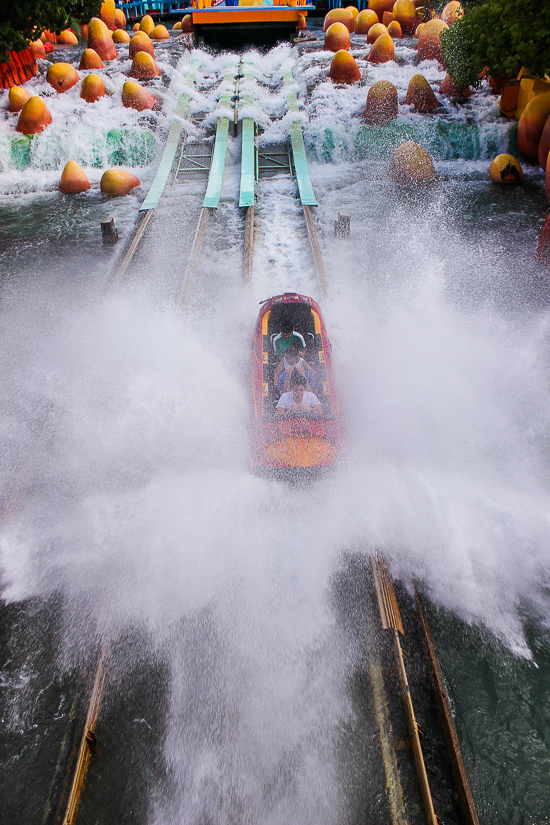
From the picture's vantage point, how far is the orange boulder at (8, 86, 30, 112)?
37.3 feet

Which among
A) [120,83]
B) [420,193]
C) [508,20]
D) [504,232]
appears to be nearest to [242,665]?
[504,232]

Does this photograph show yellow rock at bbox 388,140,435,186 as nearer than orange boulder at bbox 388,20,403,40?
Yes

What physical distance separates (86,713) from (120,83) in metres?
14.8

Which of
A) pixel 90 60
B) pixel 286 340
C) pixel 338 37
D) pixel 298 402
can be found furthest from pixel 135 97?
pixel 298 402

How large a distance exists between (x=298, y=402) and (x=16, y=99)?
11858mm

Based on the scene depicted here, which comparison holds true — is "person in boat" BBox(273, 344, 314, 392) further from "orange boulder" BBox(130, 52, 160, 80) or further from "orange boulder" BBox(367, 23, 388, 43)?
"orange boulder" BBox(367, 23, 388, 43)

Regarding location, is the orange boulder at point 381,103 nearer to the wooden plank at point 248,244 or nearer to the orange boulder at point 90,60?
the wooden plank at point 248,244

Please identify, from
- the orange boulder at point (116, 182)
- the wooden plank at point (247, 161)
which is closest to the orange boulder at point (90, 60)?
the wooden plank at point (247, 161)

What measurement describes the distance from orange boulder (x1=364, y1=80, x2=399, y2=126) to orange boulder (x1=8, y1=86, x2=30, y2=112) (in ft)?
26.9

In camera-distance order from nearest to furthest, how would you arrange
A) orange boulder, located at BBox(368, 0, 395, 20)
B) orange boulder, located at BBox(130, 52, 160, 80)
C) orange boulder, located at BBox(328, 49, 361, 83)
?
orange boulder, located at BBox(328, 49, 361, 83) < orange boulder, located at BBox(130, 52, 160, 80) < orange boulder, located at BBox(368, 0, 395, 20)

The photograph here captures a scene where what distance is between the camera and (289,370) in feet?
16.1

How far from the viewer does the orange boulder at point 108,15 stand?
1585cm

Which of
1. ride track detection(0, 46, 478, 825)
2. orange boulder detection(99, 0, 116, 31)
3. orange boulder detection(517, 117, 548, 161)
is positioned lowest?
ride track detection(0, 46, 478, 825)

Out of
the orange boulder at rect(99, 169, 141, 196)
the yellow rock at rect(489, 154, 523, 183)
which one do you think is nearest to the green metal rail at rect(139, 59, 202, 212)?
the orange boulder at rect(99, 169, 141, 196)
